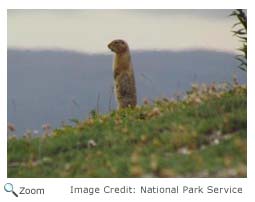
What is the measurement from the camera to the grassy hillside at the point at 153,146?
9414 millimetres

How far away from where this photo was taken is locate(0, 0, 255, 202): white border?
9609 mm

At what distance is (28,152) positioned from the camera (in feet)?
33.6

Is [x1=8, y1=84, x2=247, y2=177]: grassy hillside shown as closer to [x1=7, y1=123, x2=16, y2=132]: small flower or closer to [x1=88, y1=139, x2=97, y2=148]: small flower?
[x1=88, y1=139, x2=97, y2=148]: small flower

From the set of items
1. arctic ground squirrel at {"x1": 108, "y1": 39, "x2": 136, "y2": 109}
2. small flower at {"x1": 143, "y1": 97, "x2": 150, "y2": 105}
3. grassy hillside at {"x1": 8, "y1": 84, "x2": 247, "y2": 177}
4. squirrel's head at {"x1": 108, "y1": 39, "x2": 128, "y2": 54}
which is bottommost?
grassy hillside at {"x1": 8, "y1": 84, "x2": 247, "y2": 177}

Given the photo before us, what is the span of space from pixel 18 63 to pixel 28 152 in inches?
42.4

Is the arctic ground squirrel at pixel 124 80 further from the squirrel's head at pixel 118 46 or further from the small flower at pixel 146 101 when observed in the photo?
the small flower at pixel 146 101

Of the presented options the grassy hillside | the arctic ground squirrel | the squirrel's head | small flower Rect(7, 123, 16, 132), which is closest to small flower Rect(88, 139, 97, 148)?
the grassy hillside

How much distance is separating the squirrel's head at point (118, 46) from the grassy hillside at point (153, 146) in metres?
1.01

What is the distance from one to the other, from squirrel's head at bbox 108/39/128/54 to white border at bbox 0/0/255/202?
3.33ft

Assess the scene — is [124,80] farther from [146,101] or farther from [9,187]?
[9,187]

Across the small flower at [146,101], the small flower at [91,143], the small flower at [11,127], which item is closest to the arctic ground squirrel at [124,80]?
the small flower at [146,101]

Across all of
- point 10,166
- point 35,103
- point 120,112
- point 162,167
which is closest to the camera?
point 162,167
